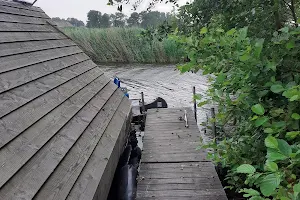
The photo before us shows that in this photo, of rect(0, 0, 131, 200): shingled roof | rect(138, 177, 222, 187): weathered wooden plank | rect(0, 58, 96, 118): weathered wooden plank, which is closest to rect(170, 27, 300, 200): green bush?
rect(0, 0, 131, 200): shingled roof

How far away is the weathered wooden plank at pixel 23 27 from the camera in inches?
157

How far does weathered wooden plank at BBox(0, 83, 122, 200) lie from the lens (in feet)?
6.53

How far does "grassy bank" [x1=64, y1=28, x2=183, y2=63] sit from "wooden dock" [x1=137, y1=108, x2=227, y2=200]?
52.6 feet

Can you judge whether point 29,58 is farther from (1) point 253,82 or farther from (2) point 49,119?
(1) point 253,82

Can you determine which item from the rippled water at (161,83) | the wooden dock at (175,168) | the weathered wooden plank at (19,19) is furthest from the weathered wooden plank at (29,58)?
the rippled water at (161,83)

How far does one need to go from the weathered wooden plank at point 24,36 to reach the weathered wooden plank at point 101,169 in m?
1.82

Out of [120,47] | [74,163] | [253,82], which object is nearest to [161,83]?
[120,47]

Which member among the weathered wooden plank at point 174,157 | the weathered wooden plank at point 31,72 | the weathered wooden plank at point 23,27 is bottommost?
the weathered wooden plank at point 174,157

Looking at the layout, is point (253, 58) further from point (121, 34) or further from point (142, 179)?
point (121, 34)

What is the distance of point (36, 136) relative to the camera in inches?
106

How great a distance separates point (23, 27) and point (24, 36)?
34 cm

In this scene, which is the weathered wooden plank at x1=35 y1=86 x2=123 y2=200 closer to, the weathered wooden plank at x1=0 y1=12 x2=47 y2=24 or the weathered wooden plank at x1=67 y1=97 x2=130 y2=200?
the weathered wooden plank at x1=67 y1=97 x2=130 y2=200

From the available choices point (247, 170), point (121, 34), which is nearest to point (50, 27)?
point (247, 170)

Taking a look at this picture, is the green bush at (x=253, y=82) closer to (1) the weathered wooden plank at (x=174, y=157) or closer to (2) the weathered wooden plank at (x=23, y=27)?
(1) the weathered wooden plank at (x=174, y=157)
